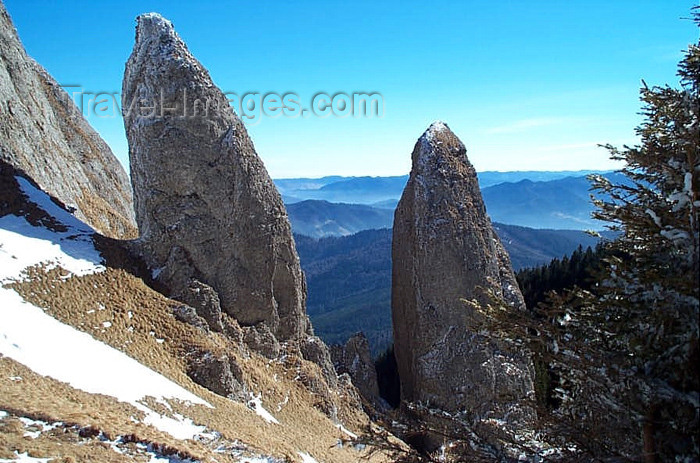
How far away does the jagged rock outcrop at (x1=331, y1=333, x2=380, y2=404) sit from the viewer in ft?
94.6

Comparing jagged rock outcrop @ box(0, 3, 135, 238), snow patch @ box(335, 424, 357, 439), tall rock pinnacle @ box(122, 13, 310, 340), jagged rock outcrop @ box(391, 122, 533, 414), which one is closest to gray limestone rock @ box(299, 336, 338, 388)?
tall rock pinnacle @ box(122, 13, 310, 340)

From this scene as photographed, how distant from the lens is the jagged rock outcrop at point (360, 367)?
28.8 m

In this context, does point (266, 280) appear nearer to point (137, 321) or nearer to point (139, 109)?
point (137, 321)

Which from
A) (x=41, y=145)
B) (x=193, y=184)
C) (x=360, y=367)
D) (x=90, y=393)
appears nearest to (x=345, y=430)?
(x=360, y=367)

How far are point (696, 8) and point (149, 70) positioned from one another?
21.1 metres

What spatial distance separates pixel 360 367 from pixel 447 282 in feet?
27.6

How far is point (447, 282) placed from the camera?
24578 millimetres

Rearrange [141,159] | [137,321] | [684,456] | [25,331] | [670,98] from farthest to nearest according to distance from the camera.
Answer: [141,159] → [137,321] → [25,331] → [670,98] → [684,456]

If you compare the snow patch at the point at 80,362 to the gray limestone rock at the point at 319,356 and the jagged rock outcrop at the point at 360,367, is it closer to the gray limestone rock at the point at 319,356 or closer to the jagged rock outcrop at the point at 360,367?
the gray limestone rock at the point at 319,356

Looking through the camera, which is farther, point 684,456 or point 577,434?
point 577,434

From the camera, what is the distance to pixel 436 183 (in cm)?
2577

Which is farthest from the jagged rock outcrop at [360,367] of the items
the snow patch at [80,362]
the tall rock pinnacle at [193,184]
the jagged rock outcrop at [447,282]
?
the snow patch at [80,362]

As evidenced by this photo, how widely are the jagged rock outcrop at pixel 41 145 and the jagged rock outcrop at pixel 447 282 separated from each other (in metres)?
17.7

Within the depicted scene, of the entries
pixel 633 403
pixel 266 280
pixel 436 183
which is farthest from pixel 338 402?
pixel 633 403
